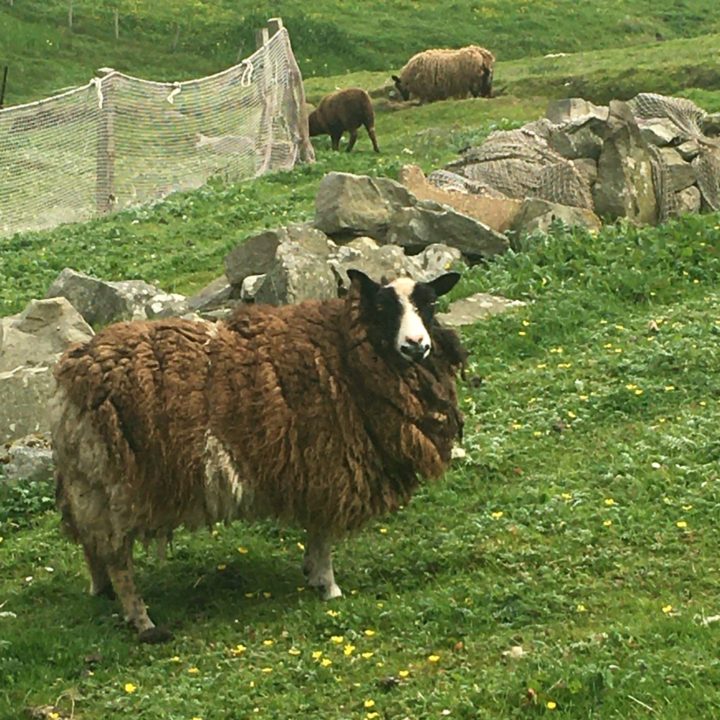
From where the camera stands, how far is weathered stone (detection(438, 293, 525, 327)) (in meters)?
14.0

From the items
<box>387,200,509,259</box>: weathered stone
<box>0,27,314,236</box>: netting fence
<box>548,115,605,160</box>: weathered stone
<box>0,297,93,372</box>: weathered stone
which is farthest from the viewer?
<box>0,27,314,236</box>: netting fence

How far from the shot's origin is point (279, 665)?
7844 millimetres

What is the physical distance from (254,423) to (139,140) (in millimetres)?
14095

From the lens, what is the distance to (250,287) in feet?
47.9

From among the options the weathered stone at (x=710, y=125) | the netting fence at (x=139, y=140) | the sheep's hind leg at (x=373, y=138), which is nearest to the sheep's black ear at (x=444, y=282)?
the netting fence at (x=139, y=140)

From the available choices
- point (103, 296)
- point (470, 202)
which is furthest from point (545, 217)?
point (103, 296)

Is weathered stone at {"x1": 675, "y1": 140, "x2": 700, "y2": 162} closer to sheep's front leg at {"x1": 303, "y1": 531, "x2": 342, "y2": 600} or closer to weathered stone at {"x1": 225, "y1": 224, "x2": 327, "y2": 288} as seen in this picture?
weathered stone at {"x1": 225, "y1": 224, "x2": 327, "y2": 288}

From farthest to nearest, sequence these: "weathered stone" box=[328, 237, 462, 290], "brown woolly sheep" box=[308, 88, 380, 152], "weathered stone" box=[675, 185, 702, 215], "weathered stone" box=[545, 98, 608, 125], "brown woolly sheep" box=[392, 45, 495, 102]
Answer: "brown woolly sheep" box=[392, 45, 495, 102] < "brown woolly sheep" box=[308, 88, 380, 152] < "weathered stone" box=[545, 98, 608, 125] < "weathered stone" box=[675, 185, 702, 215] < "weathered stone" box=[328, 237, 462, 290]

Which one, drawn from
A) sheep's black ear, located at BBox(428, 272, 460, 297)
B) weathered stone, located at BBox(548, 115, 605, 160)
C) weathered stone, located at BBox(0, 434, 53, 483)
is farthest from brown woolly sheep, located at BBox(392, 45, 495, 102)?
sheep's black ear, located at BBox(428, 272, 460, 297)

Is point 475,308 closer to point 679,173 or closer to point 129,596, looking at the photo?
point 679,173

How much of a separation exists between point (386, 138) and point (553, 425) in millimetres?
18988

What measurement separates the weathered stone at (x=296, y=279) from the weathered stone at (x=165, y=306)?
1133 mm

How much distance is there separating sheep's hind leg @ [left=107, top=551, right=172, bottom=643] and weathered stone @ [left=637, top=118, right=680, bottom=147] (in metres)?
12.1

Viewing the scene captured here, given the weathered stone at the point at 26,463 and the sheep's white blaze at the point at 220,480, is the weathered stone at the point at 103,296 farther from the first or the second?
the sheep's white blaze at the point at 220,480
